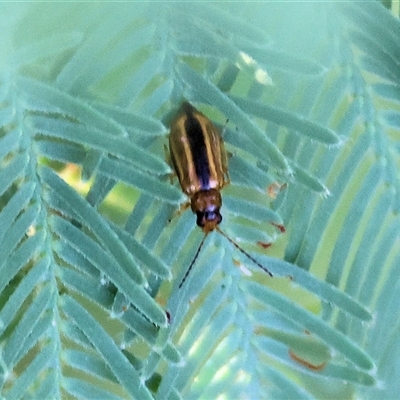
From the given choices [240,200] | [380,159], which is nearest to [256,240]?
[240,200]

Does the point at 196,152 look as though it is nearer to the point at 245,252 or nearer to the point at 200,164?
the point at 200,164

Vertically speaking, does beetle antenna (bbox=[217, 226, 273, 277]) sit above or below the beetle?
below

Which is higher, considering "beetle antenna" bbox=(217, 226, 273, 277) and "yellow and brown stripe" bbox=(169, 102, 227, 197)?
"yellow and brown stripe" bbox=(169, 102, 227, 197)

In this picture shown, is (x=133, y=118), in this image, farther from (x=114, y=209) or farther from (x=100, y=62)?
(x=114, y=209)

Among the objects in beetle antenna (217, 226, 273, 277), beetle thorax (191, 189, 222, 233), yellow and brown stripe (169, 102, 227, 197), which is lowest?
beetle antenna (217, 226, 273, 277)

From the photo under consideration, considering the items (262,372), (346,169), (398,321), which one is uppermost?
(346,169)
